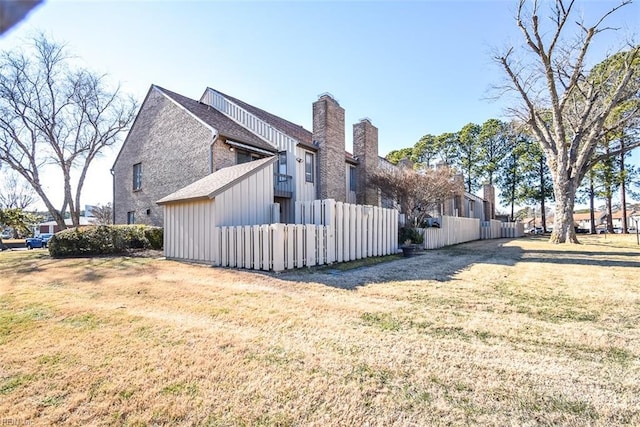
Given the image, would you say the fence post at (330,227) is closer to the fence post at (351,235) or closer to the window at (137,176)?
the fence post at (351,235)

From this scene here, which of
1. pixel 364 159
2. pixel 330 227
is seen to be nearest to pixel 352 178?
pixel 364 159

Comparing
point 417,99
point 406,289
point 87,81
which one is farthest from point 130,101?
point 406,289

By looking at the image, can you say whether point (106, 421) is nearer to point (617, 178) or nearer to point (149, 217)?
point (149, 217)

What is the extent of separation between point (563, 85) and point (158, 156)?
23.0 metres

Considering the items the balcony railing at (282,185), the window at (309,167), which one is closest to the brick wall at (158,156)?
the balcony railing at (282,185)

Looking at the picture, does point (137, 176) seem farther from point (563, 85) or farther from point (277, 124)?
point (563, 85)

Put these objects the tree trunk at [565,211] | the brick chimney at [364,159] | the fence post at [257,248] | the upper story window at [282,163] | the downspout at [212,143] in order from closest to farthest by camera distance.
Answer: the fence post at [257,248] → the downspout at [212,143] → the upper story window at [282,163] → the tree trunk at [565,211] → the brick chimney at [364,159]

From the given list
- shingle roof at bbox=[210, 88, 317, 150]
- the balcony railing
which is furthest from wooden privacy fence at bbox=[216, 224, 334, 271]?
shingle roof at bbox=[210, 88, 317, 150]

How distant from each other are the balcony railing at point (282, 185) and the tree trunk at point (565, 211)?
1526 cm

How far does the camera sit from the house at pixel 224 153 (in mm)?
14680

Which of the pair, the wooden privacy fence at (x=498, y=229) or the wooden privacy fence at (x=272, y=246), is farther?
the wooden privacy fence at (x=498, y=229)

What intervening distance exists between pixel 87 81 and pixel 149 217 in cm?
1284

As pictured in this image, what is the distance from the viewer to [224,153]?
14367mm

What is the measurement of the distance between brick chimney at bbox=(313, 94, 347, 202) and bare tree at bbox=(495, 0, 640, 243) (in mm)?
9853
